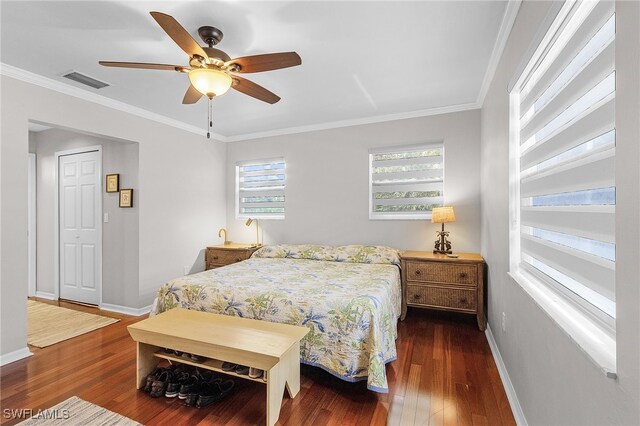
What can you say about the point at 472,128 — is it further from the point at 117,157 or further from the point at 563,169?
the point at 117,157

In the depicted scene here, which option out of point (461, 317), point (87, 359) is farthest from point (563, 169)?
point (87, 359)

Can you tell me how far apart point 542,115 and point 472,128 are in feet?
7.36

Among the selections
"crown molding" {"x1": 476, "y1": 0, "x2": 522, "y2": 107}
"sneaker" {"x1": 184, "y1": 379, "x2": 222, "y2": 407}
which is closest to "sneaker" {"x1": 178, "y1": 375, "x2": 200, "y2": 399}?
"sneaker" {"x1": 184, "y1": 379, "x2": 222, "y2": 407}

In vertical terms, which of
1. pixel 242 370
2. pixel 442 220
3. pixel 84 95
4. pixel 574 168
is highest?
pixel 84 95

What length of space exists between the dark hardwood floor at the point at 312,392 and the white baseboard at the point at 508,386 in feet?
0.13

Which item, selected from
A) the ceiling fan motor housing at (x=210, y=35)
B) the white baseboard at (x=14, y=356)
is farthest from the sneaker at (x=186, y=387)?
the ceiling fan motor housing at (x=210, y=35)

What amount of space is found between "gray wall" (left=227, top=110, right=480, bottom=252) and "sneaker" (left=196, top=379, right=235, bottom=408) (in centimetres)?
246

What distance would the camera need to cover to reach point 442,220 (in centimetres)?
331

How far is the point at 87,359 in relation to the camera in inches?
98.4

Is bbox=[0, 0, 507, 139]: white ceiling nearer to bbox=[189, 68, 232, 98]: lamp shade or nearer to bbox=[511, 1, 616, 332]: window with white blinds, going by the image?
bbox=[189, 68, 232, 98]: lamp shade

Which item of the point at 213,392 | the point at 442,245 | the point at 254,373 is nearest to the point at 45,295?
the point at 213,392

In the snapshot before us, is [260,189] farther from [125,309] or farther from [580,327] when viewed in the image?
[580,327]

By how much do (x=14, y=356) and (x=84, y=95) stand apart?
8.35ft

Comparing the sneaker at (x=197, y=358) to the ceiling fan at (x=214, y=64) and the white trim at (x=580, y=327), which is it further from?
the white trim at (x=580, y=327)
